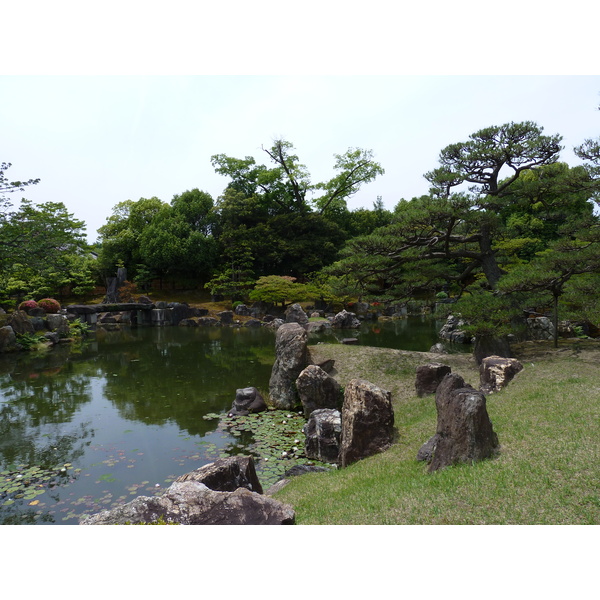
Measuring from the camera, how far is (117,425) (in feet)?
29.4

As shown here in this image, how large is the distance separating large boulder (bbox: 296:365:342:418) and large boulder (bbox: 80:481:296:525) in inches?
217

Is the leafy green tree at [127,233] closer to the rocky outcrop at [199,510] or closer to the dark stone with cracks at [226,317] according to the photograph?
the dark stone with cracks at [226,317]

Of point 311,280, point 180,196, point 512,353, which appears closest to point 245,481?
point 512,353

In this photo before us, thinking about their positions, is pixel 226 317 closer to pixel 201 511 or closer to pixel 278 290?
pixel 278 290

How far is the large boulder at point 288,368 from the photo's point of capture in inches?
396

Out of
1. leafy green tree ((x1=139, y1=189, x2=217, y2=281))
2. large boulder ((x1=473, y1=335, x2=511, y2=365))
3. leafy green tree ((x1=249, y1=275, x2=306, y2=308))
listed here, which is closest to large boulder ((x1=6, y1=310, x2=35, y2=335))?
leafy green tree ((x1=249, y1=275, x2=306, y2=308))

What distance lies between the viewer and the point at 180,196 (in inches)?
1601

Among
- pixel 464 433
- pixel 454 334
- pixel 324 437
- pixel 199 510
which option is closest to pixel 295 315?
pixel 454 334

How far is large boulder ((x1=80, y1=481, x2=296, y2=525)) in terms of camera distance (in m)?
3.52

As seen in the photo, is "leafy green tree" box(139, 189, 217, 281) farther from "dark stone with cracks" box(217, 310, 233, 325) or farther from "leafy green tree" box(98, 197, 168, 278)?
"dark stone with cracks" box(217, 310, 233, 325)

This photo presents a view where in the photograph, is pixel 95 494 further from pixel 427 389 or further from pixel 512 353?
pixel 512 353

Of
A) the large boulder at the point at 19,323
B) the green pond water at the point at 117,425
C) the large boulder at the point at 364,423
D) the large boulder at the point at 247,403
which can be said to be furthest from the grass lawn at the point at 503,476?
the large boulder at the point at 19,323

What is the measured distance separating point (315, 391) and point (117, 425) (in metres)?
4.21

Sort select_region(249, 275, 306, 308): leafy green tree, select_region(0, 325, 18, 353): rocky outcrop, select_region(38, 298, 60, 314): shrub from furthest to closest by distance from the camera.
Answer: select_region(249, 275, 306, 308): leafy green tree
select_region(38, 298, 60, 314): shrub
select_region(0, 325, 18, 353): rocky outcrop
